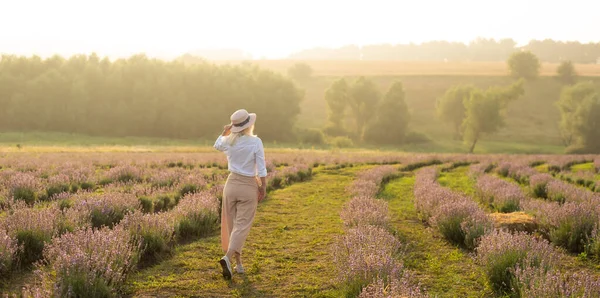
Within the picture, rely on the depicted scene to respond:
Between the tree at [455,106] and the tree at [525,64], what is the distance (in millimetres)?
31312

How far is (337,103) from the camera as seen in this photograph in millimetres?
69688

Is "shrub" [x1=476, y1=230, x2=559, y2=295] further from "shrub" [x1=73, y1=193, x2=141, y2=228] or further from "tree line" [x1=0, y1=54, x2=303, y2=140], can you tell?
"tree line" [x1=0, y1=54, x2=303, y2=140]

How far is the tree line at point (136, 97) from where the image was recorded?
2063 inches

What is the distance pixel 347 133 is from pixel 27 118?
41348 mm

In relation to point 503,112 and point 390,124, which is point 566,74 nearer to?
point 503,112

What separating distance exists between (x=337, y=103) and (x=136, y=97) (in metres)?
28.1

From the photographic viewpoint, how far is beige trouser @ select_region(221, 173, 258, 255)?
647 cm

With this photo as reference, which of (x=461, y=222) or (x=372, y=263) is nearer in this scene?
(x=372, y=263)

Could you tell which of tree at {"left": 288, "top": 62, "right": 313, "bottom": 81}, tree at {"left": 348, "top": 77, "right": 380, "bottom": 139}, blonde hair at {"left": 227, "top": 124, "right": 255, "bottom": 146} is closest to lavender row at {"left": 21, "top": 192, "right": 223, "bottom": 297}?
blonde hair at {"left": 227, "top": 124, "right": 255, "bottom": 146}

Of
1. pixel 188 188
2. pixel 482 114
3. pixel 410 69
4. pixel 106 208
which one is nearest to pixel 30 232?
pixel 106 208

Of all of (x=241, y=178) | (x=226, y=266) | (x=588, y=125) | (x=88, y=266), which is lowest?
(x=588, y=125)

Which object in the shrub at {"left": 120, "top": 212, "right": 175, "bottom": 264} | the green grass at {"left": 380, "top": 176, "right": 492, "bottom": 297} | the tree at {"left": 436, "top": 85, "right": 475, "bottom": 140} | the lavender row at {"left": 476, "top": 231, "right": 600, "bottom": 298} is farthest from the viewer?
the tree at {"left": 436, "top": 85, "right": 475, "bottom": 140}

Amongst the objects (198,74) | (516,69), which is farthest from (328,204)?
(516,69)

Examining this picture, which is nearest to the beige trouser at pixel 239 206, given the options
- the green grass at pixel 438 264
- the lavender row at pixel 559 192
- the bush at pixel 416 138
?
the green grass at pixel 438 264
